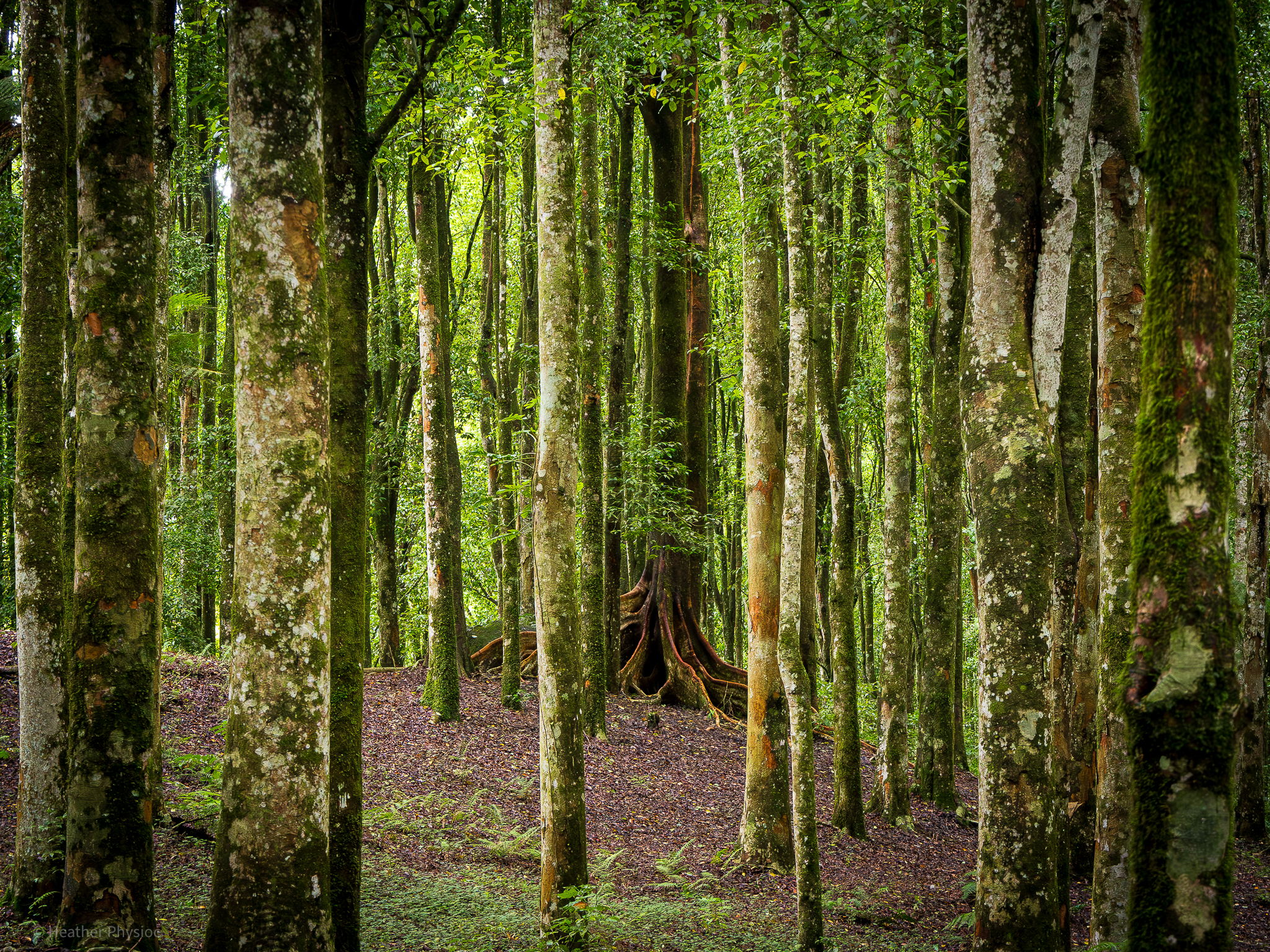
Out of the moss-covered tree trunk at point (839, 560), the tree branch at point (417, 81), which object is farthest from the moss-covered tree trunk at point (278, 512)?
the moss-covered tree trunk at point (839, 560)

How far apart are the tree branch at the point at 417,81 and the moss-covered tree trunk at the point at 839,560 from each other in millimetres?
6487

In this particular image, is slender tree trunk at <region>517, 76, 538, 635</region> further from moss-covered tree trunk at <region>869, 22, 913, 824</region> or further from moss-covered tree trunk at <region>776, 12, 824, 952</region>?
moss-covered tree trunk at <region>776, 12, 824, 952</region>

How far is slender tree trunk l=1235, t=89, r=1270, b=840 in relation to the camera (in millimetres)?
12617

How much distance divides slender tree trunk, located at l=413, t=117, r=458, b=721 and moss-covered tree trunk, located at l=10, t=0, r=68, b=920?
25.2ft

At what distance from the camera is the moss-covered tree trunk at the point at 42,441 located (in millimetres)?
5453

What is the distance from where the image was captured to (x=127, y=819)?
4312 millimetres

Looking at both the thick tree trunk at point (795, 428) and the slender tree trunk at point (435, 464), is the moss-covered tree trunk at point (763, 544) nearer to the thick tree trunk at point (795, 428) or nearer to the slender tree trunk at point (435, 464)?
the thick tree trunk at point (795, 428)

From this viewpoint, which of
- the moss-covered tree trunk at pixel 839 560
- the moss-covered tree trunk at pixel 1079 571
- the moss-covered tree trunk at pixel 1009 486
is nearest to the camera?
the moss-covered tree trunk at pixel 1009 486

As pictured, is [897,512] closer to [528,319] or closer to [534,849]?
[534,849]

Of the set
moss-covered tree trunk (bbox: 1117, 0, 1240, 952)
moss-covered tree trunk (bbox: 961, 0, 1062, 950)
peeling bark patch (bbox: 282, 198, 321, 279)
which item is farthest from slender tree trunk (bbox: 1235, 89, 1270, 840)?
peeling bark patch (bbox: 282, 198, 321, 279)

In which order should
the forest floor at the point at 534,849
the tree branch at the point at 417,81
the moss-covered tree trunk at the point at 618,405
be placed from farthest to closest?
the moss-covered tree trunk at the point at 618,405 < the forest floor at the point at 534,849 < the tree branch at the point at 417,81

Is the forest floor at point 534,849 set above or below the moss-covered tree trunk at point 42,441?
below

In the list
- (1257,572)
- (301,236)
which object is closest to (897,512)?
(1257,572)

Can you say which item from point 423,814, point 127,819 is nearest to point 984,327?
point 127,819
